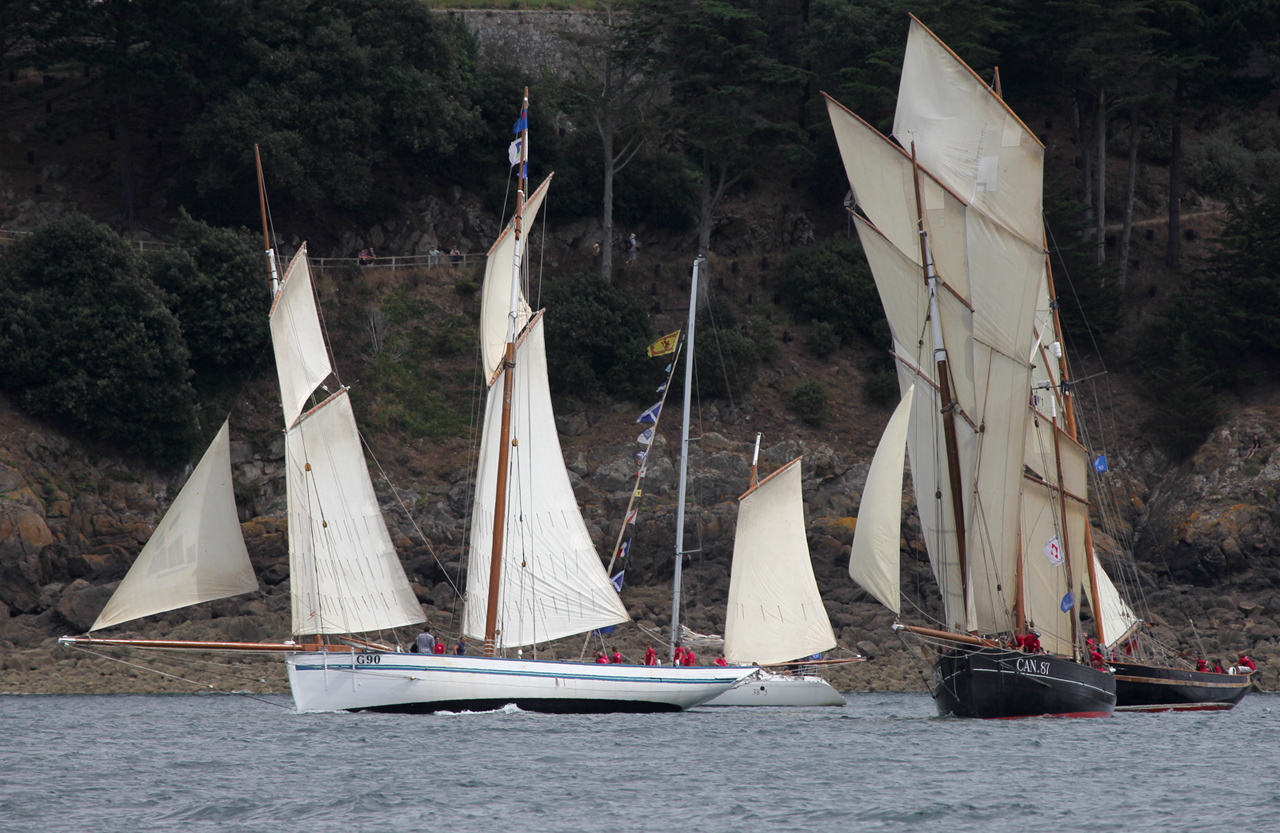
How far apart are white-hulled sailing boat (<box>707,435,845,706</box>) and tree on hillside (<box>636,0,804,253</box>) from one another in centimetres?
2986

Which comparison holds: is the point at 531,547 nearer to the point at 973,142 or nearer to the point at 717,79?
the point at 973,142

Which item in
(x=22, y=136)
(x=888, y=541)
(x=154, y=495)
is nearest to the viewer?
(x=888, y=541)

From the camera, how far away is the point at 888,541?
38.3 m

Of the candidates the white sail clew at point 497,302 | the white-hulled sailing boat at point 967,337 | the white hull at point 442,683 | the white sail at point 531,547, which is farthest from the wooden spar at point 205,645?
the white-hulled sailing boat at point 967,337

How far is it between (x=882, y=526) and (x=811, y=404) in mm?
30341

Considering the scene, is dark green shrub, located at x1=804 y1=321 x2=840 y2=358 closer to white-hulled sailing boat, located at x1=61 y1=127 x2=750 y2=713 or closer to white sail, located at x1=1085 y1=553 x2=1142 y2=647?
white sail, located at x1=1085 y1=553 x2=1142 y2=647

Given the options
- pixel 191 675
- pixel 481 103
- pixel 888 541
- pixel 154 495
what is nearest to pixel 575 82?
pixel 481 103

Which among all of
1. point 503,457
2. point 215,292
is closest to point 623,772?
point 503,457

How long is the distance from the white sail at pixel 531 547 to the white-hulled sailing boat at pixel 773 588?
16.9ft

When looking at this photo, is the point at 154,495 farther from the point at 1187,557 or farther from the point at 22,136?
the point at 1187,557

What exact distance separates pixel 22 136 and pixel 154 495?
86.8ft

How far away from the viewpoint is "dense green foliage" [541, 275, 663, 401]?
6831cm

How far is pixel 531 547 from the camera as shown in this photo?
139 ft

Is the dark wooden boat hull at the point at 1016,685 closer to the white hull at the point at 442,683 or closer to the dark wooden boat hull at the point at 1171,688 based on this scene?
the dark wooden boat hull at the point at 1171,688
